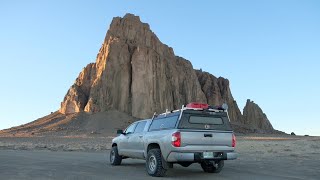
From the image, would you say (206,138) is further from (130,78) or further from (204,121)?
(130,78)

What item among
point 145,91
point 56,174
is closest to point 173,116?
point 56,174

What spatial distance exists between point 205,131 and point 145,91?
260 ft

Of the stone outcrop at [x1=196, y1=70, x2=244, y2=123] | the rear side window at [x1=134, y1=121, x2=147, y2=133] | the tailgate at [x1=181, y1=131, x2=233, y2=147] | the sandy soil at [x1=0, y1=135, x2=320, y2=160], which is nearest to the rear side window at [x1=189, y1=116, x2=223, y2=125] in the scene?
the tailgate at [x1=181, y1=131, x2=233, y2=147]

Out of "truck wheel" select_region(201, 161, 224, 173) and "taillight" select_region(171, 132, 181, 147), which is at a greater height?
"taillight" select_region(171, 132, 181, 147)

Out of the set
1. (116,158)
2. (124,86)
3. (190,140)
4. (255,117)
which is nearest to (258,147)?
(116,158)

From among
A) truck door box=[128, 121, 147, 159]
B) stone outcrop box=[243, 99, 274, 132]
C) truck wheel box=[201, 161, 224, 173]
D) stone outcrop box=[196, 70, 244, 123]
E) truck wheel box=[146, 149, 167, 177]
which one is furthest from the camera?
stone outcrop box=[243, 99, 274, 132]

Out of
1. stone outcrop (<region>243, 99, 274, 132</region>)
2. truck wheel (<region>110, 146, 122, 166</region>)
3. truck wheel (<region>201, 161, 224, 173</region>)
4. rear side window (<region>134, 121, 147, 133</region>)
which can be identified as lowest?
truck wheel (<region>201, 161, 224, 173</region>)

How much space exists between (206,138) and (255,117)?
117 m

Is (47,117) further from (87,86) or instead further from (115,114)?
(115,114)

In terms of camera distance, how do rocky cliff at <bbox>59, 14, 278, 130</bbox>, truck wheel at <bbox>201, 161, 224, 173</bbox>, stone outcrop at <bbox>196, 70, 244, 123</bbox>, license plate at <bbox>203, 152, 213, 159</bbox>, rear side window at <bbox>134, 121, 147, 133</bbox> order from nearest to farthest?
license plate at <bbox>203, 152, 213, 159</bbox>
truck wheel at <bbox>201, 161, 224, 173</bbox>
rear side window at <bbox>134, 121, 147, 133</bbox>
rocky cliff at <bbox>59, 14, 278, 130</bbox>
stone outcrop at <bbox>196, 70, 244, 123</bbox>

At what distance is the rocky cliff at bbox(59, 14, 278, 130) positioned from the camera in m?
90.8

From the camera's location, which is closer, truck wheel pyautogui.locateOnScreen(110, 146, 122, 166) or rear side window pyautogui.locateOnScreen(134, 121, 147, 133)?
rear side window pyautogui.locateOnScreen(134, 121, 147, 133)

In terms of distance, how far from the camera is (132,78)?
9388 centimetres

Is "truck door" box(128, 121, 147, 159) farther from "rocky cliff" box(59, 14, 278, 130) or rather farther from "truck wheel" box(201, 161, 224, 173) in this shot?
"rocky cliff" box(59, 14, 278, 130)
